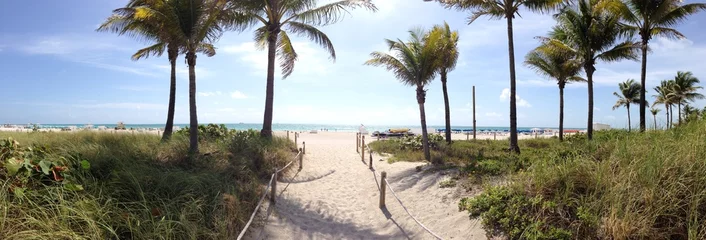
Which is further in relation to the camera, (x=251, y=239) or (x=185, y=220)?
(x=251, y=239)

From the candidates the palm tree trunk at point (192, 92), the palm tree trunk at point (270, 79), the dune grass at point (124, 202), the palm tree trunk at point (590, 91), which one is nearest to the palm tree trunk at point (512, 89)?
the palm tree trunk at point (590, 91)

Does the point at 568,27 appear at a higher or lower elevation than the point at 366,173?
higher

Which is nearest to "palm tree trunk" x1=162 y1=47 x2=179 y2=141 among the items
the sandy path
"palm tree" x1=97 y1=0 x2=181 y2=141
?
"palm tree" x1=97 y1=0 x2=181 y2=141

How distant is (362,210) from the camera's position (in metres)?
7.61

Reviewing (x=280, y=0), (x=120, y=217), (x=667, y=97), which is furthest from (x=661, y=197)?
(x=667, y=97)

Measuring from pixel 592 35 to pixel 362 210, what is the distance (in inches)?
614

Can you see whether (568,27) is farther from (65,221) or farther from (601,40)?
(65,221)

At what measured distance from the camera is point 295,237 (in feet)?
18.7

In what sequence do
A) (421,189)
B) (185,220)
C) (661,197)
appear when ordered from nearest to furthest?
(661,197) → (185,220) → (421,189)

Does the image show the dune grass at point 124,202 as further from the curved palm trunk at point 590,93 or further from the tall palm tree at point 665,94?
the tall palm tree at point 665,94

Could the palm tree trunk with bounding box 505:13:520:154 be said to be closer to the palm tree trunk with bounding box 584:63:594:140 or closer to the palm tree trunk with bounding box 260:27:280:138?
the palm tree trunk with bounding box 584:63:594:140

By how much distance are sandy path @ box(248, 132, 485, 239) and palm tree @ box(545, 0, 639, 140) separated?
40.8 feet

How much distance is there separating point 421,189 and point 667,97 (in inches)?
1631

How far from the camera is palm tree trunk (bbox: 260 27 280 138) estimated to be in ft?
45.5
